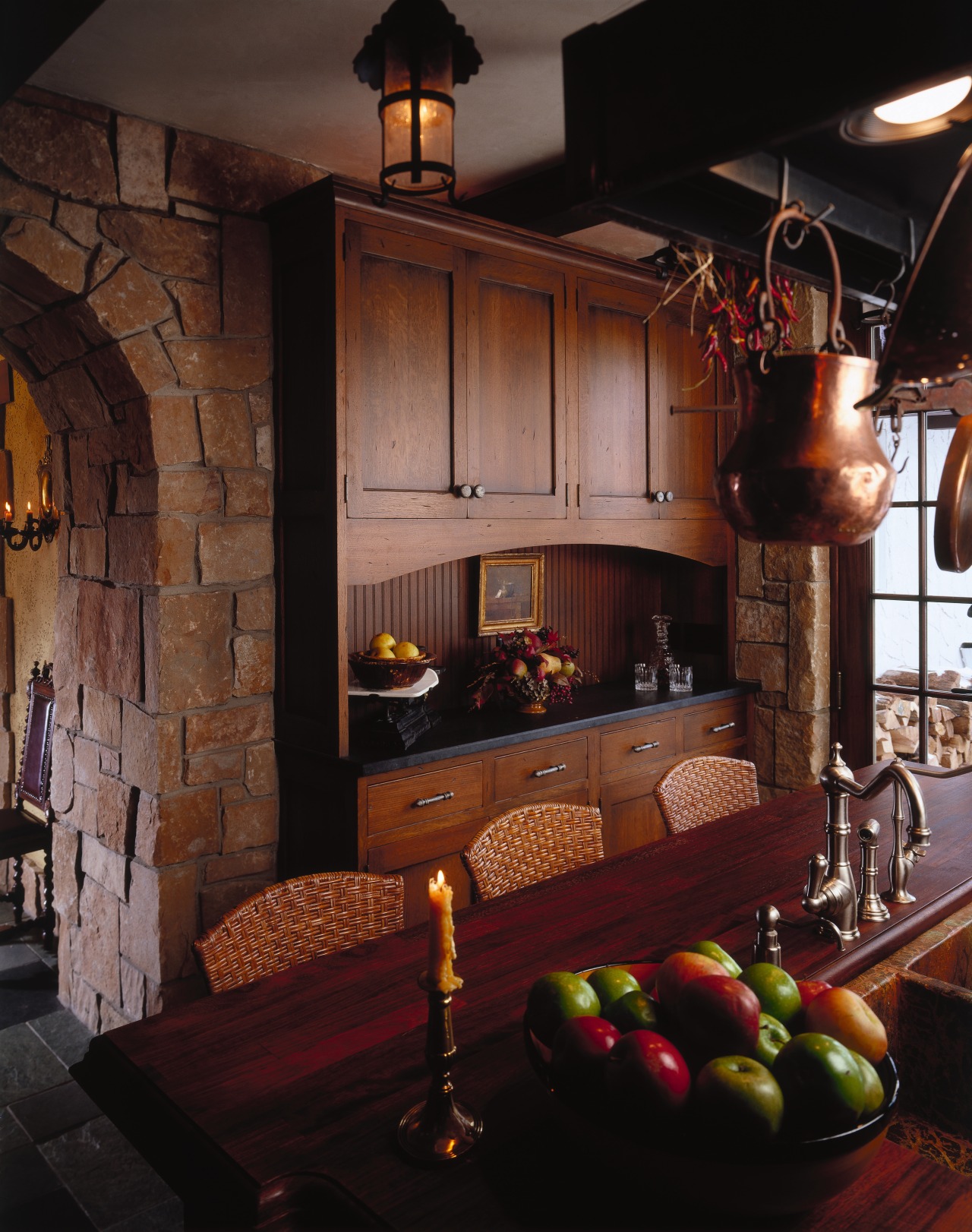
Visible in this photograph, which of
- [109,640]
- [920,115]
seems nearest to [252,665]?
[109,640]

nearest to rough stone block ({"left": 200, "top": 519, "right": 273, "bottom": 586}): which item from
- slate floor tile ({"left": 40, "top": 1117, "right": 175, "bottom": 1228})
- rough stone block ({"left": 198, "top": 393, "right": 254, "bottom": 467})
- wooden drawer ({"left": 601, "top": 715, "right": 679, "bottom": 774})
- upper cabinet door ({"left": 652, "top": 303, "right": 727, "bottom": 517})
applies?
rough stone block ({"left": 198, "top": 393, "right": 254, "bottom": 467})

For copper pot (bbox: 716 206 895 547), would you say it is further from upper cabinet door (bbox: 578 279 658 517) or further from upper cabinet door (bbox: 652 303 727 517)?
upper cabinet door (bbox: 652 303 727 517)

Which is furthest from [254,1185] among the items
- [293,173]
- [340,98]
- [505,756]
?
[293,173]

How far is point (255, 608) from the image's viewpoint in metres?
2.82

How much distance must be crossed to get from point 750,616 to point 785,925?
245 cm

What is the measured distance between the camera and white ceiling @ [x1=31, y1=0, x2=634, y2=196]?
2.04 m

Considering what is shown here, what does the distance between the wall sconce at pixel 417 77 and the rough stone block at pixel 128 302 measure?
1.18 meters

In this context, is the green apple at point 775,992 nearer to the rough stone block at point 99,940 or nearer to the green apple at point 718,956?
the green apple at point 718,956

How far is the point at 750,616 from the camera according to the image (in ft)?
13.0

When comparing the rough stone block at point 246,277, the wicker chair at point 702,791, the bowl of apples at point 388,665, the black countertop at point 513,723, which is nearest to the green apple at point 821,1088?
the wicker chair at point 702,791

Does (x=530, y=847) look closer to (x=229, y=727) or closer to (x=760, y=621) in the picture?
(x=229, y=727)

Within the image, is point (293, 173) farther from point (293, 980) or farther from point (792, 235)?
point (293, 980)

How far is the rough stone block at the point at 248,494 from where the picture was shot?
2760 mm

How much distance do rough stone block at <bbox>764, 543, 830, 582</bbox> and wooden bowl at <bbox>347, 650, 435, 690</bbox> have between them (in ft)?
5.58
